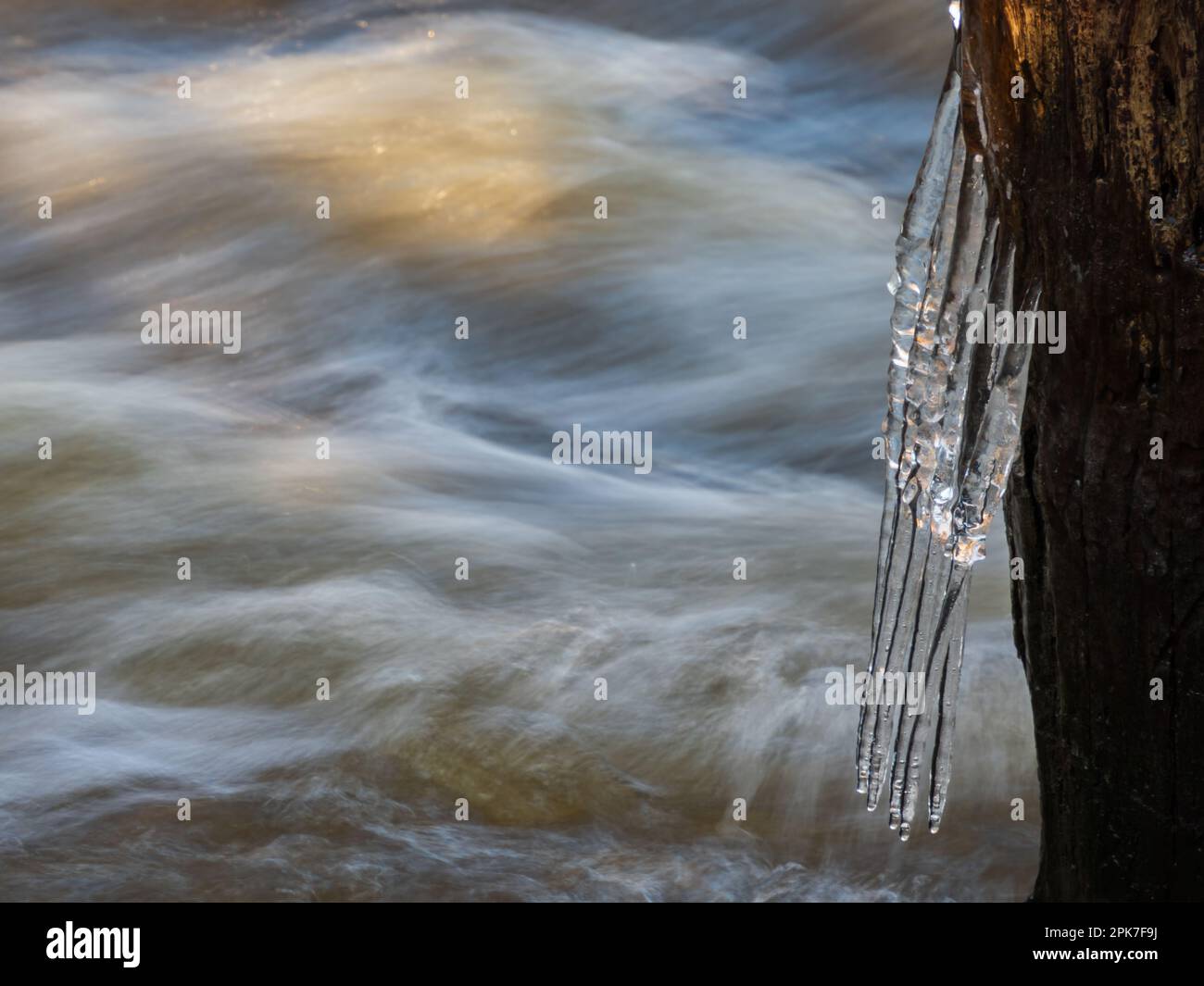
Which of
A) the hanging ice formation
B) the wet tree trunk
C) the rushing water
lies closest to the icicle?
the hanging ice formation

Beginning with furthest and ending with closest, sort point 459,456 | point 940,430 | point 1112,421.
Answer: point 459,456, point 940,430, point 1112,421

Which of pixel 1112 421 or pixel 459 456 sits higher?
pixel 459 456

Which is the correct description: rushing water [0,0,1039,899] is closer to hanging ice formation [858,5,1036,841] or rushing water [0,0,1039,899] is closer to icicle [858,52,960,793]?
hanging ice formation [858,5,1036,841]

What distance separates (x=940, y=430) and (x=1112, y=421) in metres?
0.28

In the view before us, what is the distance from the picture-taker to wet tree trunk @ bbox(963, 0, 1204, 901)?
1669 millimetres

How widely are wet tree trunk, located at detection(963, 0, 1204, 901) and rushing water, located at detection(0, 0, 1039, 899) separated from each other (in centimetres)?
110

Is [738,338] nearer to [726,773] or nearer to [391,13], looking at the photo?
[726,773]

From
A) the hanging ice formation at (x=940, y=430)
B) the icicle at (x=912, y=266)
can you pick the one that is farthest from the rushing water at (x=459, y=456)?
the icicle at (x=912, y=266)

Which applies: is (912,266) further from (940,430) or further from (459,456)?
(459,456)

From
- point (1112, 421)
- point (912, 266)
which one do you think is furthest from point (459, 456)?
point (1112, 421)

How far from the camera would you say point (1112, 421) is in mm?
1791

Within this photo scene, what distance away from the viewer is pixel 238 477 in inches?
184

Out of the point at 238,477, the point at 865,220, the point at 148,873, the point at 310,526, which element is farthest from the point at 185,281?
the point at 148,873

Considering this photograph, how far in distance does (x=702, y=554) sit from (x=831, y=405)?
1.45 meters
